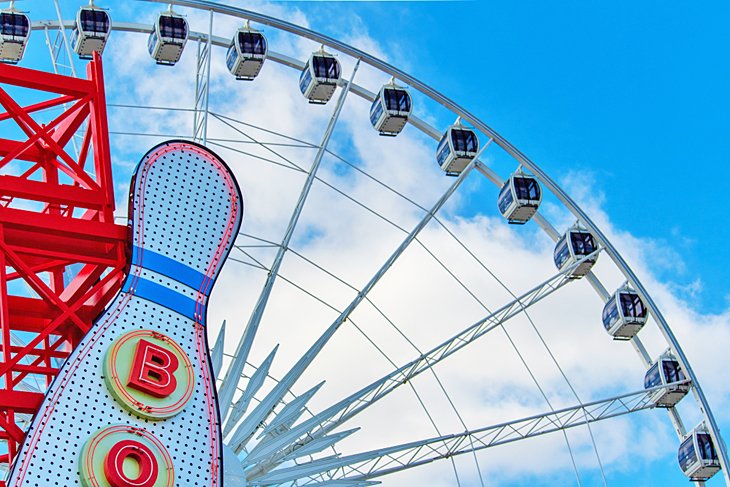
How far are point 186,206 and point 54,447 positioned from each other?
4.13 m

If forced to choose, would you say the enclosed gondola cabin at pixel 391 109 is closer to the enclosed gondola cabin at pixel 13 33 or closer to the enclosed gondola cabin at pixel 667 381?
the enclosed gondola cabin at pixel 13 33

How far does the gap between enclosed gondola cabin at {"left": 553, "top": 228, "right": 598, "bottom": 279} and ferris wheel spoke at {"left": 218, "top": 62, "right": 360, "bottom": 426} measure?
20.8 ft

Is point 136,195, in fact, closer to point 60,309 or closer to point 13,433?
point 60,309

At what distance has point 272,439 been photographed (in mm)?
22344

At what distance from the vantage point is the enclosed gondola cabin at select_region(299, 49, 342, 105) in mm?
28578

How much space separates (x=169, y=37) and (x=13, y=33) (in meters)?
3.49

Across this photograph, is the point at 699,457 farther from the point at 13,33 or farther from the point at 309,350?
the point at 13,33

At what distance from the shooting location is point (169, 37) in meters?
27.7

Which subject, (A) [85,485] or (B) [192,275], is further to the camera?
(B) [192,275]

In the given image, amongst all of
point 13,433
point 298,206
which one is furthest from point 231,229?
point 298,206

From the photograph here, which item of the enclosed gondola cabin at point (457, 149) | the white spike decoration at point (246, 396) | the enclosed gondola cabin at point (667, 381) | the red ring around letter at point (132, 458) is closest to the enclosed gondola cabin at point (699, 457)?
the enclosed gondola cabin at point (667, 381)

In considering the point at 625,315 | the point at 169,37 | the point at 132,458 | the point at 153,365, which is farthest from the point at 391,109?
the point at 132,458

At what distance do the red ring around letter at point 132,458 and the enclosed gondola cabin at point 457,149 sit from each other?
15961 mm

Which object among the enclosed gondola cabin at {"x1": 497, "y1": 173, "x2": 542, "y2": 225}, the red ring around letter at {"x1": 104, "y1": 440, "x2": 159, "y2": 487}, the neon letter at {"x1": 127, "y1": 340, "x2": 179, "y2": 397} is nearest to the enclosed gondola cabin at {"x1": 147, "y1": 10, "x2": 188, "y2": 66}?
the enclosed gondola cabin at {"x1": 497, "y1": 173, "x2": 542, "y2": 225}
